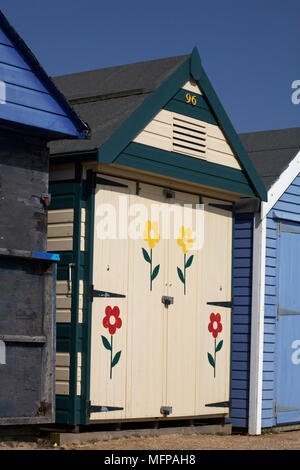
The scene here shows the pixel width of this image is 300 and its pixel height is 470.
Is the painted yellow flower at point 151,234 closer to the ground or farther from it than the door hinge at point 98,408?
farther from it

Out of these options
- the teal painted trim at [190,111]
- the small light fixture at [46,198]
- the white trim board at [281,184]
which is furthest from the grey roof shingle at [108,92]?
the white trim board at [281,184]

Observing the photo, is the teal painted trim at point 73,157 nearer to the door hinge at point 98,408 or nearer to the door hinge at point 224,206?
the door hinge at point 224,206

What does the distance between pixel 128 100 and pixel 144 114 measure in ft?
1.26

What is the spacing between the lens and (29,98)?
31.0 ft

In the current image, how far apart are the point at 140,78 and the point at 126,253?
2155 millimetres

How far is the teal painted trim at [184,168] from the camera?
10.6 m

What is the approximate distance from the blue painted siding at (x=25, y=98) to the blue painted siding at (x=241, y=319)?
12.3ft

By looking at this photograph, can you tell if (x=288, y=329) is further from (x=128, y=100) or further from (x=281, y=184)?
(x=128, y=100)

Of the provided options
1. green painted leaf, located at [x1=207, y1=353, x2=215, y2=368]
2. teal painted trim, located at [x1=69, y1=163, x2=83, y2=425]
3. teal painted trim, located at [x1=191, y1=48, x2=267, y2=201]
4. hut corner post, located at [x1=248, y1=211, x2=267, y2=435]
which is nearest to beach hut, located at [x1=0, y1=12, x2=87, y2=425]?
teal painted trim, located at [x1=69, y1=163, x2=83, y2=425]

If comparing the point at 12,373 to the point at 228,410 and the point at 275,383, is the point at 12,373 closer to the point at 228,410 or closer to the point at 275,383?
the point at 228,410

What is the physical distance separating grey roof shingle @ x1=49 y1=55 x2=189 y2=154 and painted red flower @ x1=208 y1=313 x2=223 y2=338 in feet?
9.57

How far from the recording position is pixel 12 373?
9219mm

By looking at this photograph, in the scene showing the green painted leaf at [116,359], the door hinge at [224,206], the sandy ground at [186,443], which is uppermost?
the door hinge at [224,206]

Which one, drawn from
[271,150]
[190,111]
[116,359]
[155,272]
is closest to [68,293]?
[116,359]
